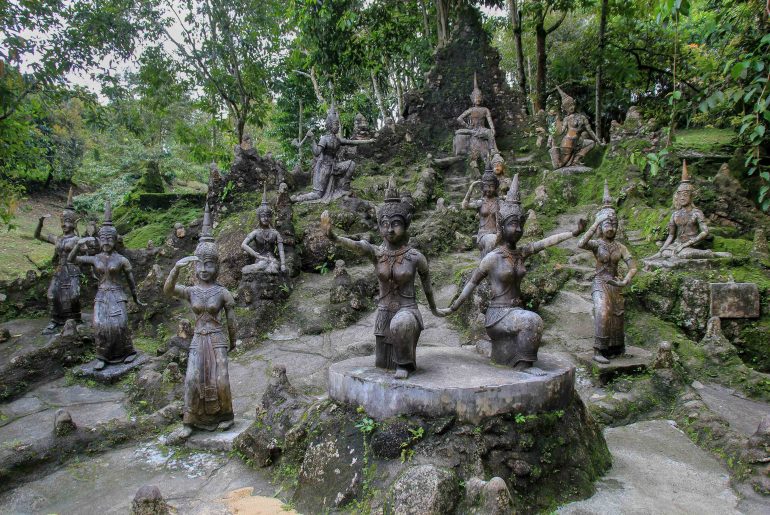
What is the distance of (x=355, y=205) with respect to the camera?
13.5 metres

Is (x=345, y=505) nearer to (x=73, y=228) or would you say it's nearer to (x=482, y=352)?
(x=482, y=352)

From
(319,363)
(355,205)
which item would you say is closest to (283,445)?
(319,363)

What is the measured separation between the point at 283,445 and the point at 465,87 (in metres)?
16.9

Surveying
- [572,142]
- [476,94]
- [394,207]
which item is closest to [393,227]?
[394,207]

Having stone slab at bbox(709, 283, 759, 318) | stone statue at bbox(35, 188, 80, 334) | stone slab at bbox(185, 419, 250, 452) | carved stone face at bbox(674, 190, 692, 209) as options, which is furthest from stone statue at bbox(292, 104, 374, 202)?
stone slab at bbox(709, 283, 759, 318)

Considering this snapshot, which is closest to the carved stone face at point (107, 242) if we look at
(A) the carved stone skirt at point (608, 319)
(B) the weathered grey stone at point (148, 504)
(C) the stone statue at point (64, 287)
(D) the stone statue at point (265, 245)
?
(C) the stone statue at point (64, 287)

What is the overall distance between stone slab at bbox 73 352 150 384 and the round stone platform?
5.26 m

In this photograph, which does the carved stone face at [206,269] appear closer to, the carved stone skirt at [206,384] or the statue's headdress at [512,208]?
the carved stone skirt at [206,384]

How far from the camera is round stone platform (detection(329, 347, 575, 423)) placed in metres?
3.99

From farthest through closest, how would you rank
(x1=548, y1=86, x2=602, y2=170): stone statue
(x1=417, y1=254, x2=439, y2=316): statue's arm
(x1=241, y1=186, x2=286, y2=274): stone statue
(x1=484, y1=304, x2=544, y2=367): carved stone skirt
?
(x1=548, y1=86, x2=602, y2=170): stone statue → (x1=241, y1=186, x2=286, y2=274): stone statue → (x1=417, y1=254, x2=439, y2=316): statue's arm → (x1=484, y1=304, x2=544, y2=367): carved stone skirt

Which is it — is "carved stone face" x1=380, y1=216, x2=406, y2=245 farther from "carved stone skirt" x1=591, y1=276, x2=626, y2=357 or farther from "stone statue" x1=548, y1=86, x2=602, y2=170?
"stone statue" x1=548, y1=86, x2=602, y2=170

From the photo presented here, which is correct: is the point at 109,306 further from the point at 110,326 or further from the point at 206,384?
the point at 206,384

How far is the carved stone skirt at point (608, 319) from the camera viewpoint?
6812mm

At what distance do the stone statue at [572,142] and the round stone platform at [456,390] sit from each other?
11.3 m
